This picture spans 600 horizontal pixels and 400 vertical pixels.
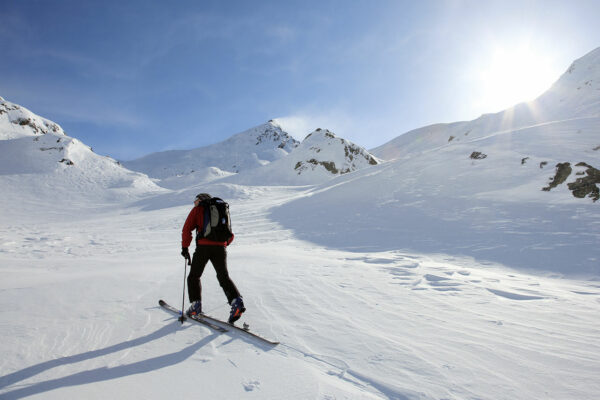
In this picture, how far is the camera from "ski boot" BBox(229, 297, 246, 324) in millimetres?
3801

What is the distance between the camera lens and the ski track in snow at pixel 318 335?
2.57 m

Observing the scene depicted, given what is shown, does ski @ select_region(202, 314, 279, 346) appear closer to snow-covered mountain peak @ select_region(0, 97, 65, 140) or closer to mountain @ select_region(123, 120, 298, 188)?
snow-covered mountain peak @ select_region(0, 97, 65, 140)

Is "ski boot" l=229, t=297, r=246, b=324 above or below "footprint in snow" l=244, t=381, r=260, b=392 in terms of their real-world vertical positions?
above

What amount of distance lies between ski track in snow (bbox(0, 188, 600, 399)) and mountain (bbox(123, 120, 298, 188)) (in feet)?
323

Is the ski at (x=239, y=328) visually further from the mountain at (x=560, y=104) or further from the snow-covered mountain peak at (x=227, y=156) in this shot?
the snow-covered mountain peak at (x=227, y=156)

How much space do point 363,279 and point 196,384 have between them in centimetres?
423

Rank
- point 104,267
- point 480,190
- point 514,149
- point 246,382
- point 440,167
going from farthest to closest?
1. point 440,167
2. point 514,149
3. point 480,190
4. point 104,267
5. point 246,382

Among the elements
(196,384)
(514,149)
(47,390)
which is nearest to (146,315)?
(47,390)

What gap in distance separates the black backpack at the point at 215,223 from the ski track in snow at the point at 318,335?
3.97 ft

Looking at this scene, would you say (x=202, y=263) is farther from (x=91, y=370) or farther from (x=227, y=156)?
(x=227, y=156)

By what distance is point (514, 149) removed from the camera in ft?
60.0

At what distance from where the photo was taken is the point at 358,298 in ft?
16.3

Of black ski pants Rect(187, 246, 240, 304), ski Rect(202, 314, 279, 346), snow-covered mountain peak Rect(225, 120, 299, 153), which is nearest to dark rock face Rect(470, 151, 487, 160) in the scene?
black ski pants Rect(187, 246, 240, 304)

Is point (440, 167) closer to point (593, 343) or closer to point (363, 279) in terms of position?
point (363, 279)
